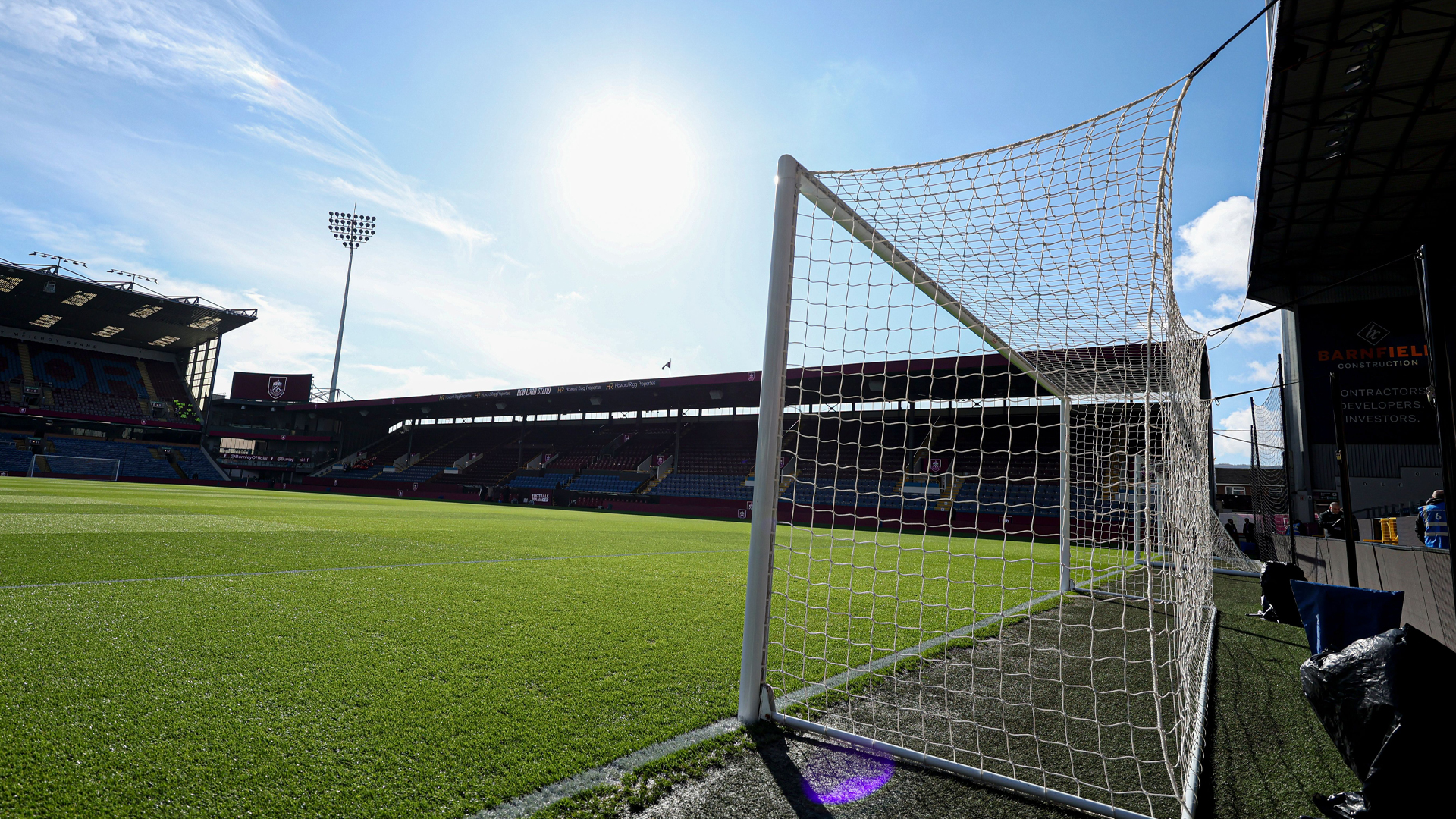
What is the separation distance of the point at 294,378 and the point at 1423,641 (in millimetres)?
47251

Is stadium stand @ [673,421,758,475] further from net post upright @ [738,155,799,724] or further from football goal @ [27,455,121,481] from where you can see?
football goal @ [27,455,121,481]

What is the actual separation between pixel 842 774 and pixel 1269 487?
2597cm

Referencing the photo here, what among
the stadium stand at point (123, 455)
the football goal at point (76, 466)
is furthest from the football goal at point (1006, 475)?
the stadium stand at point (123, 455)

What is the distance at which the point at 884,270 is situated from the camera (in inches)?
128

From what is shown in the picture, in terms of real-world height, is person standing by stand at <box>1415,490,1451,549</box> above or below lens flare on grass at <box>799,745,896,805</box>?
above

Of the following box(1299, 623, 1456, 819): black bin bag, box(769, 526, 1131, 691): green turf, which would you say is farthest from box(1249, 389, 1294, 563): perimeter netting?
box(1299, 623, 1456, 819): black bin bag

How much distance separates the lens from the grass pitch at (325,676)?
5.36 feet

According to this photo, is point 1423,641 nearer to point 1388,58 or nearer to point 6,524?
point 6,524

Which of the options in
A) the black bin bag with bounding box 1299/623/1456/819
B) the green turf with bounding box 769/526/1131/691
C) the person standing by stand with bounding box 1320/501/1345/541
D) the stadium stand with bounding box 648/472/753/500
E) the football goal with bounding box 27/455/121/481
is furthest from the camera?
the football goal with bounding box 27/455/121/481

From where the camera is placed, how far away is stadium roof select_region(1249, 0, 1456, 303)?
9.03 meters

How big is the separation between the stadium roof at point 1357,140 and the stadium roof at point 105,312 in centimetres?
4198

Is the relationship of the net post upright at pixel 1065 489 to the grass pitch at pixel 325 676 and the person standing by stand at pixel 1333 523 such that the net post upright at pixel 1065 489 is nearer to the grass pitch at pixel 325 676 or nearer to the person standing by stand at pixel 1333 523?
the grass pitch at pixel 325 676

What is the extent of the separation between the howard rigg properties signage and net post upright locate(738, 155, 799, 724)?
61.9 feet

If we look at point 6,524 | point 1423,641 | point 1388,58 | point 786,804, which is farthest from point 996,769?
point 1388,58
